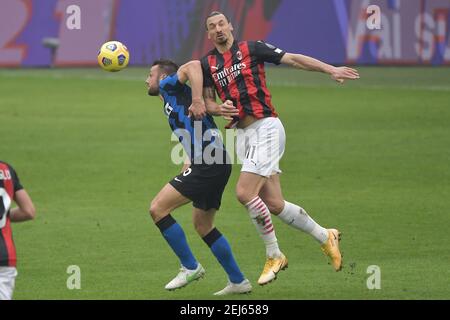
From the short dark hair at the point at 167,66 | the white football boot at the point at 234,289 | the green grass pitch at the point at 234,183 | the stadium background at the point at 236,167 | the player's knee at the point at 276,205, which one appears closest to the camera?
the white football boot at the point at 234,289

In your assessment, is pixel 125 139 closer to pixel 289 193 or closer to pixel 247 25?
pixel 289 193

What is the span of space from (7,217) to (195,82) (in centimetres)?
365

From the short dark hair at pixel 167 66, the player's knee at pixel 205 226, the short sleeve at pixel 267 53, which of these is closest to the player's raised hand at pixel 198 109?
the short dark hair at pixel 167 66

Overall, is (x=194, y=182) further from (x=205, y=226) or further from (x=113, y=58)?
(x=113, y=58)

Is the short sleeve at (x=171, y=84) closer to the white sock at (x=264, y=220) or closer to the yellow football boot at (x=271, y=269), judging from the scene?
the white sock at (x=264, y=220)

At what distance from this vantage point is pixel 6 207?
8.84m

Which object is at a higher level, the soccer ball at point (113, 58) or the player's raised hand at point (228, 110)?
the soccer ball at point (113, 58)

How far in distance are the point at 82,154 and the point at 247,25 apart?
1396 centimetres

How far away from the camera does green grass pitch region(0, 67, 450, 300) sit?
1305 cm

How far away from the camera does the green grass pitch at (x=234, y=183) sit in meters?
13.0

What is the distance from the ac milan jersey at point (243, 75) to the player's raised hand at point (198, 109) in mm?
597
